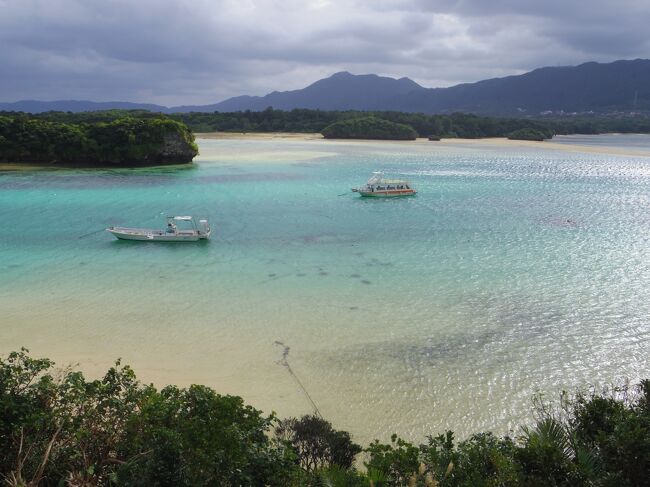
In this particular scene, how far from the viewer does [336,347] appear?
50.7 ft

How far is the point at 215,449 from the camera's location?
22.5ft

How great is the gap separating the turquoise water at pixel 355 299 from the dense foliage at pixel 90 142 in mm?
21172

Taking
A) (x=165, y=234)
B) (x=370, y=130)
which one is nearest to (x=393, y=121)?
(x=370, y=130)

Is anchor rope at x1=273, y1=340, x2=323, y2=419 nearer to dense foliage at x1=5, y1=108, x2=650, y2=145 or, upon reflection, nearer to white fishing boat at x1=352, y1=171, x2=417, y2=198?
white fishing boat at x1=352, y1=171, x2=417, y2=198

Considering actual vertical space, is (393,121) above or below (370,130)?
above

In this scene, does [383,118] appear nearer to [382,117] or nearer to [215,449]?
[382,117]

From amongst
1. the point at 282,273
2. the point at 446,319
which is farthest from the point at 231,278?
the point at 446,319

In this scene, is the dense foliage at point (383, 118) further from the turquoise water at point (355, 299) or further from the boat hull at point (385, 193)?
the turquoise water at point (355, 299)

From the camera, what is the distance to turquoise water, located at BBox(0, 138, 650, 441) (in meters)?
13.5

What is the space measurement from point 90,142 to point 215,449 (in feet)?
204

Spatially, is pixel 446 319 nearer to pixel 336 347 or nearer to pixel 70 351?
pixel 336 347

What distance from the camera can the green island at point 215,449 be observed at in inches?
253

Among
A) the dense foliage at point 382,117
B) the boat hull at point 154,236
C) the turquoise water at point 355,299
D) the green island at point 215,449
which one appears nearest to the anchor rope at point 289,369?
the turquoise water at point 355,299

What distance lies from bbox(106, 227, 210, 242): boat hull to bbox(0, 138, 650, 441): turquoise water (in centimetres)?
58
